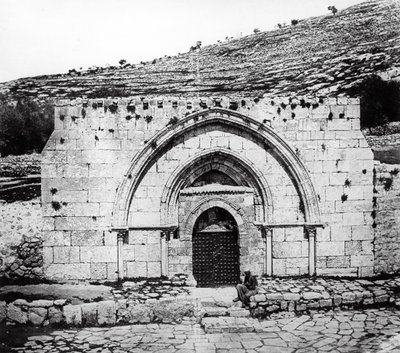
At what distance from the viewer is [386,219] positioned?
38.5ft

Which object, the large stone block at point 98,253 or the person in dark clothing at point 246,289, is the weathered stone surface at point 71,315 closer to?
the large stone block at point 98,253

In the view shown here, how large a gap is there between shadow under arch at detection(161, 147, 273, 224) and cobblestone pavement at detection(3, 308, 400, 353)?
2.98 metres

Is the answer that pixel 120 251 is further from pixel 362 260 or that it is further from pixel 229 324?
pixel 362 260

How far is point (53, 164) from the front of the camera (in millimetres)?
10906

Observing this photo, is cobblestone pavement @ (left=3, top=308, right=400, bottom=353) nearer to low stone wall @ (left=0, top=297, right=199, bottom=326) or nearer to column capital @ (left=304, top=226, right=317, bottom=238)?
low stone wall @ (left=0, top=297, right=199, bottom=326)

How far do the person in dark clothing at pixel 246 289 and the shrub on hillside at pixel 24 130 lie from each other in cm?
754

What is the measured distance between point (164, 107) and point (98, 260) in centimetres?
433

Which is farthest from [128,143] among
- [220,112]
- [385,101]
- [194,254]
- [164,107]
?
[385,101]

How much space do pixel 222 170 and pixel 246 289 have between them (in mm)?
3308

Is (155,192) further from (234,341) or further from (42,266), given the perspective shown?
(234,341)

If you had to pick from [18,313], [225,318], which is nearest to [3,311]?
[18,313]

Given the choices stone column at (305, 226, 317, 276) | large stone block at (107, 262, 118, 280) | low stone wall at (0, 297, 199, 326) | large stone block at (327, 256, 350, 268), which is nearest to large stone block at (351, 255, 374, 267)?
large stone block at (327, 256, 350, 268)

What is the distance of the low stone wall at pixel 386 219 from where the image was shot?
1172 centimetres

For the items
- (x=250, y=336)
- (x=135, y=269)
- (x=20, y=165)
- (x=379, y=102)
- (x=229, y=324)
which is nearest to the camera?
(x=250, y=336)
